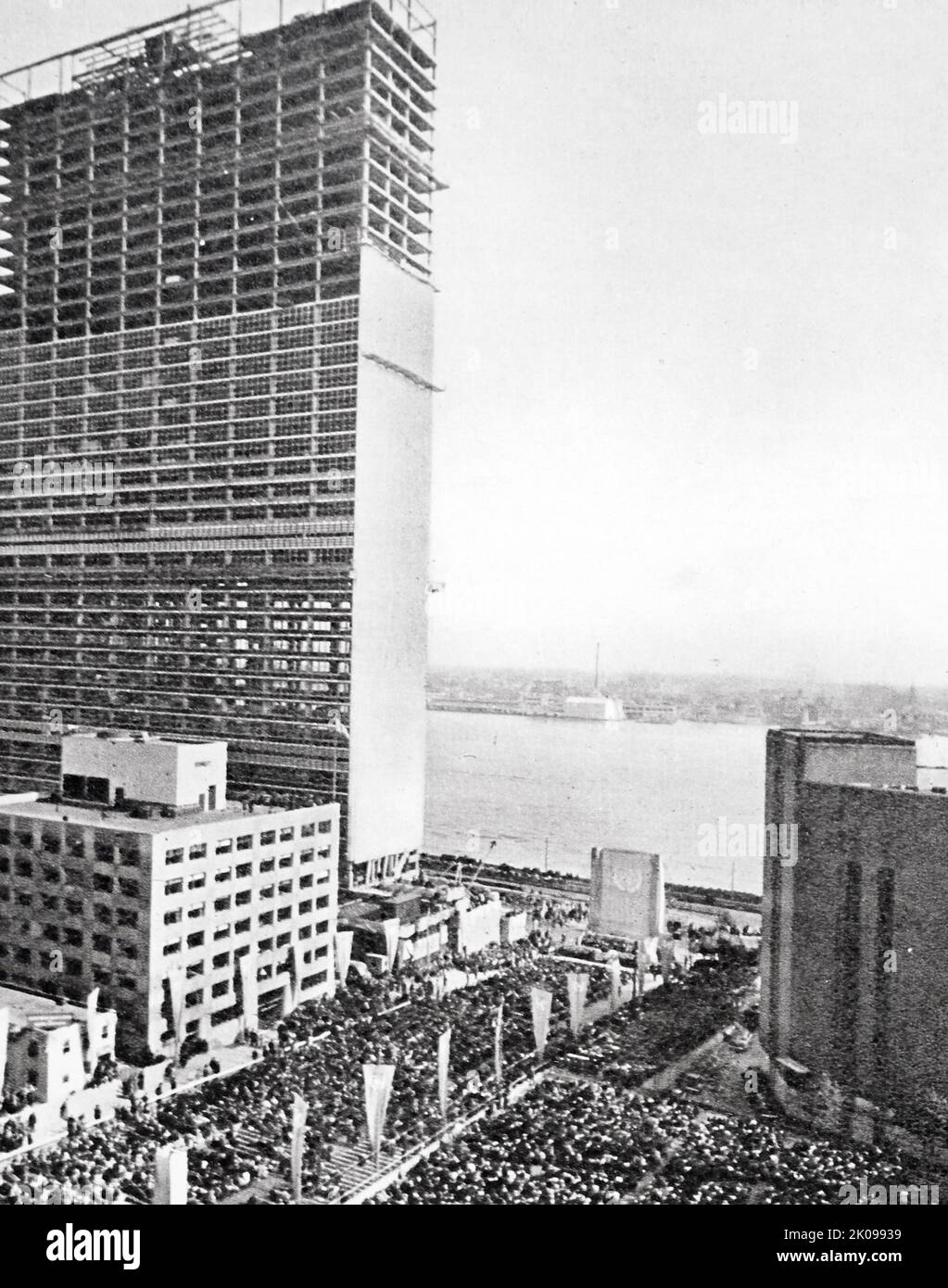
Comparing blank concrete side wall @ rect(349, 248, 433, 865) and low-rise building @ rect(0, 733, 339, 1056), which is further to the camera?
blank concrete side wall @ rect(349, 248, 433, 865)

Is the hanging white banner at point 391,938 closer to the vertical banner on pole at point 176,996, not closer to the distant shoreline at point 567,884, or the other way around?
the vertical banner on pole at point 176,996

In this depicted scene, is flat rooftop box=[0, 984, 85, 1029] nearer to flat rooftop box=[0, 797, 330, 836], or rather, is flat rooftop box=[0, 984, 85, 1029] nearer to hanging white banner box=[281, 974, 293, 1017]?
flat rooftop box=[0, 797, 330, 836]

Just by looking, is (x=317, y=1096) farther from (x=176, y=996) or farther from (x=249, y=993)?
(x=249, y=993)

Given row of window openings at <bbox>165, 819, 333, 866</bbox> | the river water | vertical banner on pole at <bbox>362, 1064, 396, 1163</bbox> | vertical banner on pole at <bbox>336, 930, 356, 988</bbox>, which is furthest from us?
the river water

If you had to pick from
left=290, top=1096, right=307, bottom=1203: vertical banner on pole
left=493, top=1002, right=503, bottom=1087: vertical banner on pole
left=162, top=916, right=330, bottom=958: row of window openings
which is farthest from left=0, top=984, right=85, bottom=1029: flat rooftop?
left=493, top=1002, right=503, bottom=1087: vertical banner on pole
